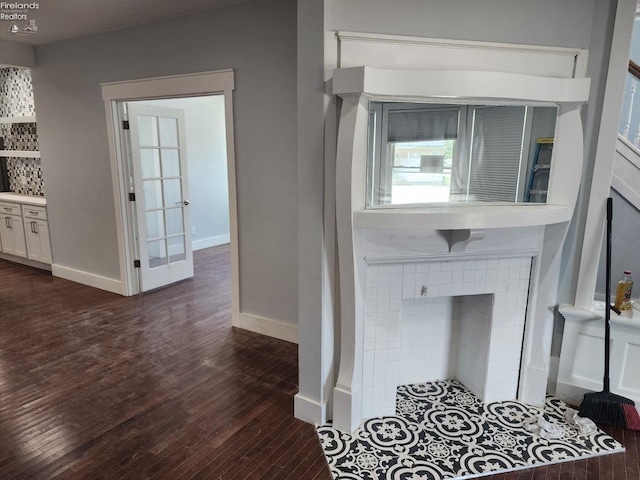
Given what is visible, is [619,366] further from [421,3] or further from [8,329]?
[8,329]

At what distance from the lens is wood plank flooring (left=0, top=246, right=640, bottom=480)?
2115 millimetres

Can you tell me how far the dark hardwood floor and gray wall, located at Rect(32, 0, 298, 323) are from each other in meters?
0.60

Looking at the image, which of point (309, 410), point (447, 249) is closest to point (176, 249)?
point (309, 410)

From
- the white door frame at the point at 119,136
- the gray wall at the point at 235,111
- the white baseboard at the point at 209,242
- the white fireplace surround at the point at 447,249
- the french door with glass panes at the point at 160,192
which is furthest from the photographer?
the white baseboard at the point at 209,242

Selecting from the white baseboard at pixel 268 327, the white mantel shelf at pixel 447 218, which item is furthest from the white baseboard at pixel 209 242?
the white mantel shelf at pixel 447 218

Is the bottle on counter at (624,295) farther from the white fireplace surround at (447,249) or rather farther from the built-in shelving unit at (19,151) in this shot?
the built-in shelving unit at (19,151)

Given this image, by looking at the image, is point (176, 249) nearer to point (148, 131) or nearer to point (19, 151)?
point (148, 131)

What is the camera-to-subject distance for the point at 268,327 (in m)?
3.58

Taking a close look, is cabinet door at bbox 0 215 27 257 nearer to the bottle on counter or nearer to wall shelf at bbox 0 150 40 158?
wall shelf at bbox 0 150 40 158

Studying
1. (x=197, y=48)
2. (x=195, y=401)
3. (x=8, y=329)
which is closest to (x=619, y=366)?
(x=195, y=401)

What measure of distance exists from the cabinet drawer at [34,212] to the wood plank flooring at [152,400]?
4.15ft

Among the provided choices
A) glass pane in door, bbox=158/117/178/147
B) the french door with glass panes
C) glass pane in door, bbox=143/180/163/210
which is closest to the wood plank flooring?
the french door with glass panes

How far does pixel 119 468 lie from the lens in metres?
2.10

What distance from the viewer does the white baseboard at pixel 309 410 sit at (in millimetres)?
2408
